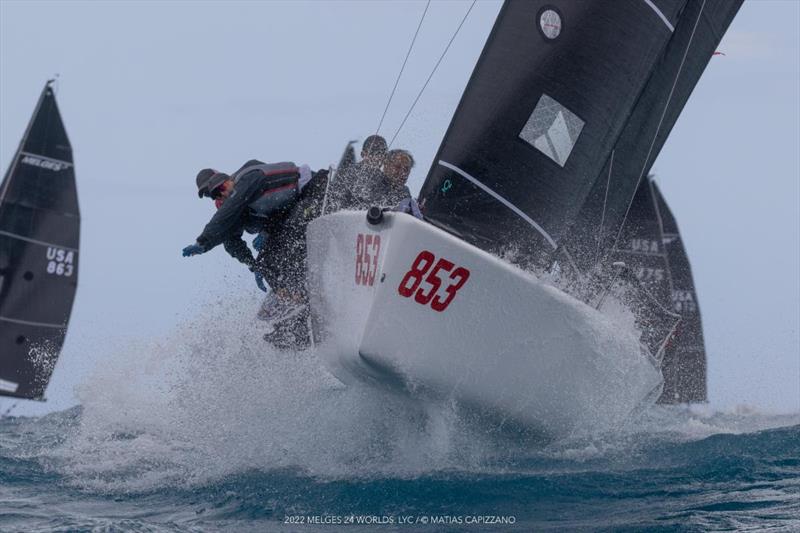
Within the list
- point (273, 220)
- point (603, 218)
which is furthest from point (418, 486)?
point (603, 218)

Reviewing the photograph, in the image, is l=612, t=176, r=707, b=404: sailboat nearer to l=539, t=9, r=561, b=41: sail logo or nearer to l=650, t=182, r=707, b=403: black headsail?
l=650, t=182, r=707, b=403: black headsail

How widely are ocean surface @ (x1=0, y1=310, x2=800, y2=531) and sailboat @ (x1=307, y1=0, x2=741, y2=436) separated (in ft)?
1.09

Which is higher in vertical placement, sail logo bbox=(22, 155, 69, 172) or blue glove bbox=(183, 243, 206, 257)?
blue glove bbox=(183, 243, 206, 257)

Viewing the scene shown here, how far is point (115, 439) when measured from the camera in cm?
758

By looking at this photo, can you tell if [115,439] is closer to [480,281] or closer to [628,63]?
[480,281]

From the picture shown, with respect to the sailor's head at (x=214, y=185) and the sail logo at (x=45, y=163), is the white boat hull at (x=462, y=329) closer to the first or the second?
the sailor's head at (x=214, y=185)

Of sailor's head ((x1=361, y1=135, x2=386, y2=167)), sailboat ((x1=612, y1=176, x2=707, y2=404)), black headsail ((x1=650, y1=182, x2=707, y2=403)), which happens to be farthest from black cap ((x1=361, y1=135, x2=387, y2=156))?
black headsail ((x1=650, y1=182, x2=707, y2=403))

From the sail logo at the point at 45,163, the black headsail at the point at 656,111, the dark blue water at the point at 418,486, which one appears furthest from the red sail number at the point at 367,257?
the sail logo at the point at 45,163

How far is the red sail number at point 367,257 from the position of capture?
19.2ft

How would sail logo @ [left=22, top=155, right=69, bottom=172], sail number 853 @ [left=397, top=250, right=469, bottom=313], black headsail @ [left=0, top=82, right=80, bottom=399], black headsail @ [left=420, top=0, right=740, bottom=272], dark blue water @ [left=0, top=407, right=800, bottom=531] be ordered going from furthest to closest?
1. sail logo @ [left=22, top=155, right=69, bottom=172]
2. black headsail @ [left=0, top=82, right=80, bottom=399]
3. black headsail @ [left=420, top=0, right=740, bottom=272]
4. sail number 853 @ [left=397, top=250, right=469, bottom=313]
5. dark blue water @ [left=0, top=407, right=800, bottom=531]

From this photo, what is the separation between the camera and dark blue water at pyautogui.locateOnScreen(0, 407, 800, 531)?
5.15 m

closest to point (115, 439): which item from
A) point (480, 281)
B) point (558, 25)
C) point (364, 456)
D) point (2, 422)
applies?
point (364, 456)

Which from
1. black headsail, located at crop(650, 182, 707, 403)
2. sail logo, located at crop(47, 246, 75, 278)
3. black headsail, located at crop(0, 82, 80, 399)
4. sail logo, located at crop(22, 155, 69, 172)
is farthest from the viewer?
sail logo, located at crop(47, 246, 75, 278)

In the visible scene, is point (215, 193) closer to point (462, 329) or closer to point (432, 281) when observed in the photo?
point (432, 281)
